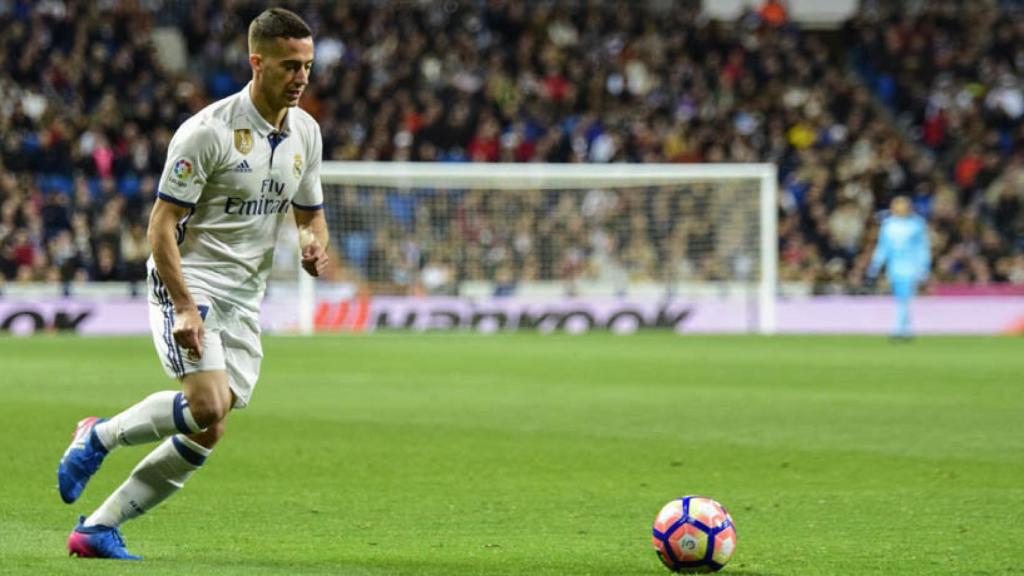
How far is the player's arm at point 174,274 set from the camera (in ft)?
19.7

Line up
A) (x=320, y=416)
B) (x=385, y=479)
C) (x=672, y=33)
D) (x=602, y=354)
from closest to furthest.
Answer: (x=385, y=479) → (x=320, y=416) → (x=602, y=354) → (x=672, y=33)

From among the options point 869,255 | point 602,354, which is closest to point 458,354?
point 602,354

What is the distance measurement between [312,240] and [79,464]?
1247mm

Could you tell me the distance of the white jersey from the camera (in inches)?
241

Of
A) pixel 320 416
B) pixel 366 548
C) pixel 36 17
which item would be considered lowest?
pixel 320 416

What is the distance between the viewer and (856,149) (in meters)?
32.1

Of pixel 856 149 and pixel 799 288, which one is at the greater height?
pixel 856 149

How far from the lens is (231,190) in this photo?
6.29 meters

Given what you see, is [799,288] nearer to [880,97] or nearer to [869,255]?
[869,255]

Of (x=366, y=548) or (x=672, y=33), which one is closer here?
(x=366, y=548)

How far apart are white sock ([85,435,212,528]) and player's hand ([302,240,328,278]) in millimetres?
828

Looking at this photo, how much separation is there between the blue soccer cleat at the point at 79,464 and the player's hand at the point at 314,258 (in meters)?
1.03

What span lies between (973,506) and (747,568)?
226cm

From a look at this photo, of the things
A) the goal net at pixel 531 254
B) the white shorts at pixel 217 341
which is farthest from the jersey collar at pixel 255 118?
the goal net at pixel 531 254
